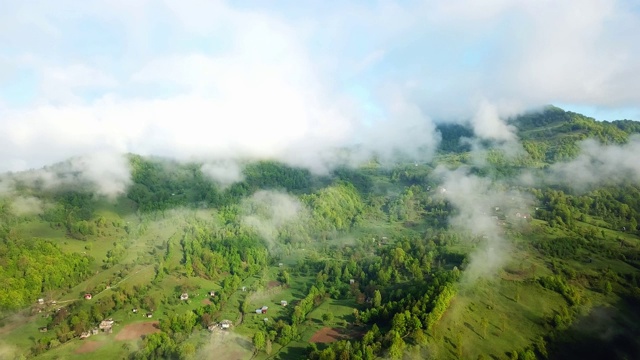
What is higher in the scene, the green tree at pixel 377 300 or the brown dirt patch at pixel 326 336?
the green tree at pixel 377 300

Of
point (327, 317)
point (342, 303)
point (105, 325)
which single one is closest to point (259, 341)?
point (327, 317)

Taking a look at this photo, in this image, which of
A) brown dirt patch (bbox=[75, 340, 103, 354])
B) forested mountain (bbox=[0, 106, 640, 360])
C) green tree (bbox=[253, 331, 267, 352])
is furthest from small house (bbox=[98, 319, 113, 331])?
green tree (bbox=[253, 331, 267, 352])

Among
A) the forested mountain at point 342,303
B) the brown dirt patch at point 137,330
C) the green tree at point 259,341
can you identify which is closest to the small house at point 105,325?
the forested mountain at point 342,303

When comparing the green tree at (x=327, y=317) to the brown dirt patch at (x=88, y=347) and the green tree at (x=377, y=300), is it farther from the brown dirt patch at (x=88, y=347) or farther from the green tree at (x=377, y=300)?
the brown dirt patch at (x=88, y=347)

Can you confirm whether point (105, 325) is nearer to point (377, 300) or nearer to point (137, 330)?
point (137, 330)

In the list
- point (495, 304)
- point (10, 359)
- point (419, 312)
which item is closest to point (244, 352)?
point (419, 312)
